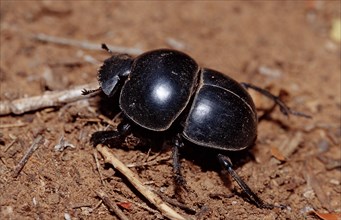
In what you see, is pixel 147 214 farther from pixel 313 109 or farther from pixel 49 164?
pixel 313 109

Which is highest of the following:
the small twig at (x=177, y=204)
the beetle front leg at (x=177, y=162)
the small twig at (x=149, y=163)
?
the beetle front leg at (x=177, y=162)

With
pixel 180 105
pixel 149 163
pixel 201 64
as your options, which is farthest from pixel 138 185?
pixel 201 64

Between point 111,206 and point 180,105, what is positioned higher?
point 180,105

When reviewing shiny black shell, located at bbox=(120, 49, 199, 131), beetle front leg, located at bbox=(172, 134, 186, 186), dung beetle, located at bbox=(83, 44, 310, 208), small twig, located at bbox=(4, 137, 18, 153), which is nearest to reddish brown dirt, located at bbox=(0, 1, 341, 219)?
small twig, located at bbox=(4, 137, 18, 153)

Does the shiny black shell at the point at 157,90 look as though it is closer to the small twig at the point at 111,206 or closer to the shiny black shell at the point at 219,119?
the shiny black shell at the point at 219,119

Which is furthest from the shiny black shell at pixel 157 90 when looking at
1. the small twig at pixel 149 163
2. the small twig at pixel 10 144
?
the small twig at pixel 10 144

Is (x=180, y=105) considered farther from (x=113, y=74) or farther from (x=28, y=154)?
(x=28, y=154)

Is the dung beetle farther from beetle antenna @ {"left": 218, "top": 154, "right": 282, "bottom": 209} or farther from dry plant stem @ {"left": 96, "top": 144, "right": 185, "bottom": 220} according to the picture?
dry plant stem @ {"left": 96, "top": 144, "right": 185, "bottom": 220}
